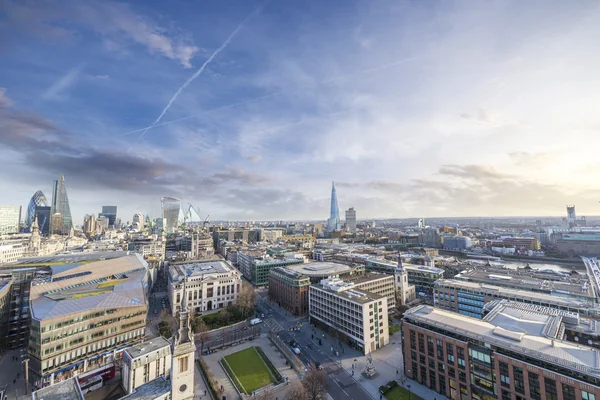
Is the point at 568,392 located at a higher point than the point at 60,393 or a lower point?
higher

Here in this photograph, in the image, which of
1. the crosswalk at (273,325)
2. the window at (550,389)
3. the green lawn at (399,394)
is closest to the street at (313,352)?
the crosswalk at (273,325)

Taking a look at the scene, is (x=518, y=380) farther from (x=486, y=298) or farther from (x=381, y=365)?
(x=486, y=298)

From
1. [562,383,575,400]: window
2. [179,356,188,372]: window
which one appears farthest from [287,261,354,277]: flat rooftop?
[562,383,575,400]: window

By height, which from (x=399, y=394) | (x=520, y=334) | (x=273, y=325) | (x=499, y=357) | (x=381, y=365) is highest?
(x=520, y=334)

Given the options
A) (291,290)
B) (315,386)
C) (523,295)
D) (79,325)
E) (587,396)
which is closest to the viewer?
(587,396)

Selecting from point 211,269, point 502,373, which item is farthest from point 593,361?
point 211,269

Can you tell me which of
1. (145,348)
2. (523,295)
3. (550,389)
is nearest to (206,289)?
(145,348)
